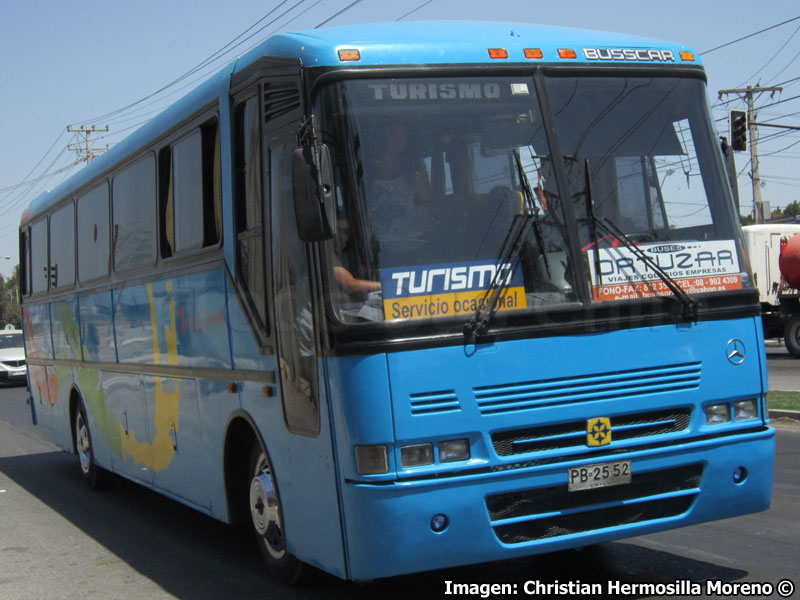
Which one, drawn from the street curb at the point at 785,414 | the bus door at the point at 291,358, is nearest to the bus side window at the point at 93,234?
the bus door at the point at 291,358

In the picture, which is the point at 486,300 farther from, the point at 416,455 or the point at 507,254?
the point at 416,455

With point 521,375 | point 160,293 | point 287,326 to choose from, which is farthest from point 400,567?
point 160,293

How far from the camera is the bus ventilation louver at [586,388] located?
522 centimetres

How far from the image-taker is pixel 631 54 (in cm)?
603

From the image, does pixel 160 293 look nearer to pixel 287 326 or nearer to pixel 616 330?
pixel 287 326

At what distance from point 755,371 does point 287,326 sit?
8.67 ft

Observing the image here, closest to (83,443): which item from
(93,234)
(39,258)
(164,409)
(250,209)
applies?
(93,234)

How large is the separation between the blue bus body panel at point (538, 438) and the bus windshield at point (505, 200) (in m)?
0.28

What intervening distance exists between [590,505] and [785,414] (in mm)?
8979

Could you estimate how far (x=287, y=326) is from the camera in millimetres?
5902

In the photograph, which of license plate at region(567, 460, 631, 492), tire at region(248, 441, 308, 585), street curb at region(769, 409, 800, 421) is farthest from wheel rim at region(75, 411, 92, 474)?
street curb at region(769, 409, 800, 421)

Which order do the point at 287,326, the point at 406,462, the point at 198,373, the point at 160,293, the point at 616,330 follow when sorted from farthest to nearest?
the point at 160,293
the point at 198,373
the point at 287,326
the point at 616,330
the point at 406,462

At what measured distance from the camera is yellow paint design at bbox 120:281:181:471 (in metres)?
8.26

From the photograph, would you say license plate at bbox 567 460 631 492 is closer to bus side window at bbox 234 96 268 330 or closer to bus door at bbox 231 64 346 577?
bus door at bbox 231 64 346 577
